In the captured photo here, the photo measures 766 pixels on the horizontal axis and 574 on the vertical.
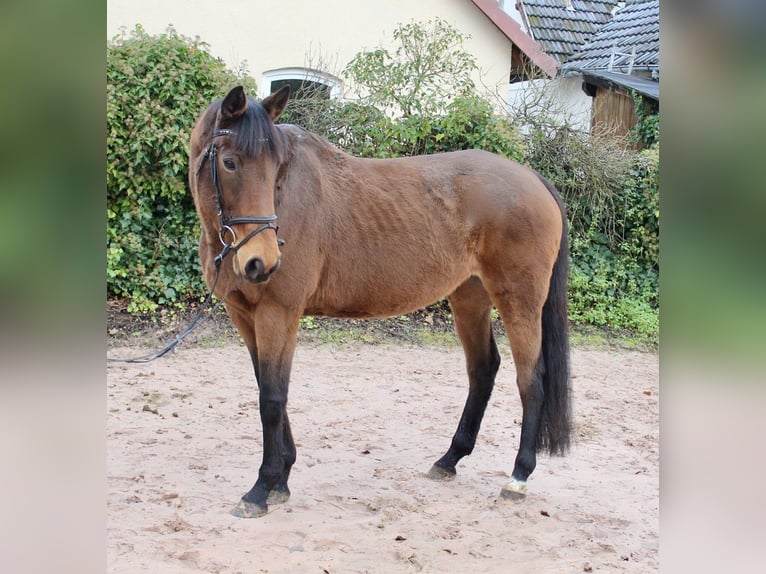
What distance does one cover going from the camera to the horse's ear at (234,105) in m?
3.03

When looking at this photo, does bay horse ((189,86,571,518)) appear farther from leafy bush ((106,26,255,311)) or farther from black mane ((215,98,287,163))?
leafy bush ((106,26,255,311))

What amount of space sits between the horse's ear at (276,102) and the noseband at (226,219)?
13.7 inches

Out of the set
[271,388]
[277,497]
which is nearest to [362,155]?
[271,388]

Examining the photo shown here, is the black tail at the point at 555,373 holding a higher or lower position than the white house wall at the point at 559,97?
lower

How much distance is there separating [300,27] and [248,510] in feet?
25.9

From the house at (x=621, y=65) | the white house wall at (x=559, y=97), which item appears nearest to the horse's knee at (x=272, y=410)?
the white house wall at (x=559, y=97)

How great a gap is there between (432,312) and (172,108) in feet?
12.8

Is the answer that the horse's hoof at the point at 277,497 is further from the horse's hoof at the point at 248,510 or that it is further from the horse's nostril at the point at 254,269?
the horse's nostril at the point at 254,269

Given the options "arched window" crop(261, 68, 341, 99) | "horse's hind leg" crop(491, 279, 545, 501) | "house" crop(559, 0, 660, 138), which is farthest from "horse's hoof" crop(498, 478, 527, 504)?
"house" crop(559, 0, 660, 138)

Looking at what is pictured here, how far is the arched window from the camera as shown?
8.26 meters

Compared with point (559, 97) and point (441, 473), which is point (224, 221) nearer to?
point (441, 473)

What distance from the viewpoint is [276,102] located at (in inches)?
133

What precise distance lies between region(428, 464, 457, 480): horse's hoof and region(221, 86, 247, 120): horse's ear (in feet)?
7.86
